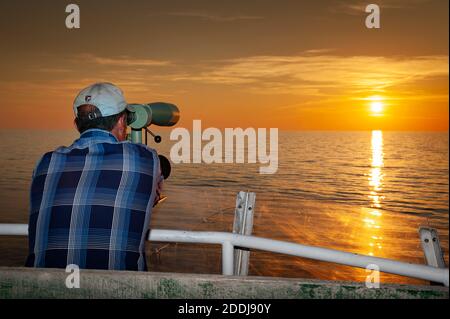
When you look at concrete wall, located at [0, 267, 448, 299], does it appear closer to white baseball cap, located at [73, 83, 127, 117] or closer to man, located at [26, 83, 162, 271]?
man, located at [26, 83, 162, 271]

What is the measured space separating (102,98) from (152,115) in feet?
2.37

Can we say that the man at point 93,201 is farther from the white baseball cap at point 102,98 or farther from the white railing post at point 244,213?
the white railing post at point 244,213

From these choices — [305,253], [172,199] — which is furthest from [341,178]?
[305,253]

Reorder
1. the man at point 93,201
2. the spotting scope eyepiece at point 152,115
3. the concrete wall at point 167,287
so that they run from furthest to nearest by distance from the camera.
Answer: the spotting scope eyepiece at point 152,115
the man at point 93,201
the concrete wall at point 167,287

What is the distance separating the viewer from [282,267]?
31.5 ft

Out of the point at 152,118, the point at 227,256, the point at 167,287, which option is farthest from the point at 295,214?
the point at 167,287

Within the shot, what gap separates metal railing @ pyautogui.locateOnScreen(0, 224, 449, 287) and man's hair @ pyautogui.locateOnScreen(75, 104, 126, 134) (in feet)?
1.80

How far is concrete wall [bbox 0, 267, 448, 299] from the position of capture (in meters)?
1.67

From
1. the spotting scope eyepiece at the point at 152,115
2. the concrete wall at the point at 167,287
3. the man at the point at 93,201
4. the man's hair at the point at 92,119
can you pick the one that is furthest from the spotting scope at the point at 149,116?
the concrete wall at the point at 167,287

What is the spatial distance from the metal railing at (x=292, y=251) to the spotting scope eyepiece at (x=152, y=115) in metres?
0.70

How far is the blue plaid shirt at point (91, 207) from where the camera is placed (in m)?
2.00

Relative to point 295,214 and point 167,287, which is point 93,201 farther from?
point 295,214

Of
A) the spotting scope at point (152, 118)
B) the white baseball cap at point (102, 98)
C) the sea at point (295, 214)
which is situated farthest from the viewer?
the sea at point (295, 214)

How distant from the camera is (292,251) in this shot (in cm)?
204
